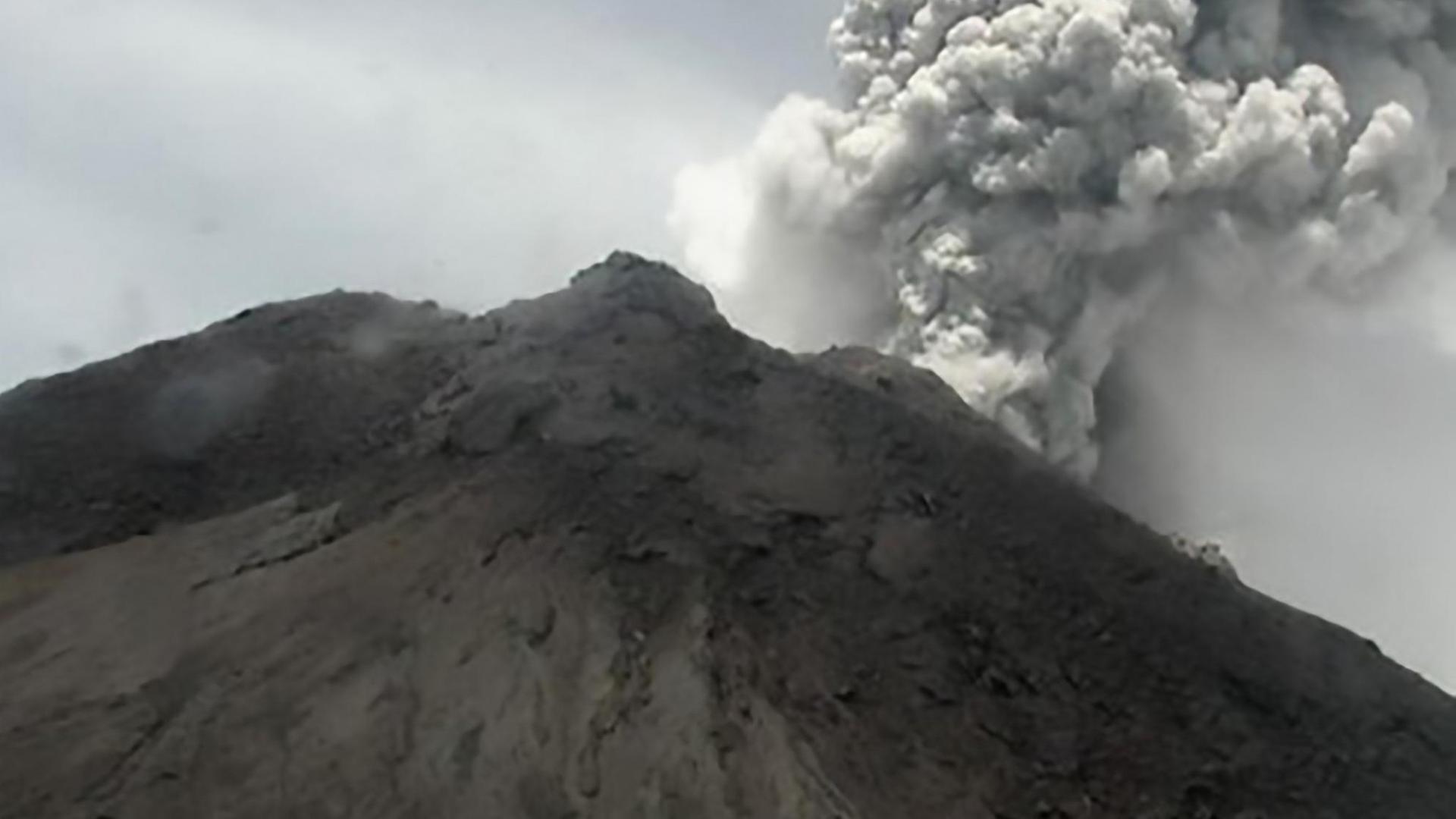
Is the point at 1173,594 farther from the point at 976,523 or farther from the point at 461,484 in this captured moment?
the point at 461,484

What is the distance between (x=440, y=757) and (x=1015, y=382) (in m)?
15.8

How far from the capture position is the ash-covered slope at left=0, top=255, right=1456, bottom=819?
60.9ft

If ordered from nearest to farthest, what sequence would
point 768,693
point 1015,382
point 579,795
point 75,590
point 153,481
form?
point 579,795, point 768,693, point 75,590, point 153,481, point 1015,382

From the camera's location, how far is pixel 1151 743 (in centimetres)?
2009

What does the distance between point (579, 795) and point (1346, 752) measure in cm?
760

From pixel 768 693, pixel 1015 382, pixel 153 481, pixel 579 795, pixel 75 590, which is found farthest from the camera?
pixel 1015 382

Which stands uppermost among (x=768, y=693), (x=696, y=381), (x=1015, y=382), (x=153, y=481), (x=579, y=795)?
(x=1015, y=382)

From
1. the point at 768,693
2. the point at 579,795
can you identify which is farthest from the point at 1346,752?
the point at 579,795

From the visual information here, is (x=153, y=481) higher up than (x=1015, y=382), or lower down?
lower down

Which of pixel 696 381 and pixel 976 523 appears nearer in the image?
pixel 976 523

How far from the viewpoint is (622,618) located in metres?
20.0

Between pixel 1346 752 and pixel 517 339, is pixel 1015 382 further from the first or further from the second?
pixel 1346 752

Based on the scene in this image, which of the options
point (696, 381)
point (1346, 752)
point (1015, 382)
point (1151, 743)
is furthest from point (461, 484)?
point (1015, 382)

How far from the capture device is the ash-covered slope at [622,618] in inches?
731
